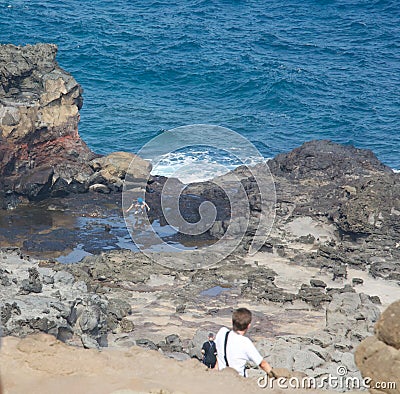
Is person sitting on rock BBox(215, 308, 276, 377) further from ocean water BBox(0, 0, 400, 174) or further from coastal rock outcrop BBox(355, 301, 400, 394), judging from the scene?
ocean water BBox(0, 0, 400, 174)

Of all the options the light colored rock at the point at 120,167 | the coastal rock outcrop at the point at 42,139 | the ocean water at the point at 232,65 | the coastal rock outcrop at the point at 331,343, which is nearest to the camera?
the coastal rock outcrop at the point at 331,343

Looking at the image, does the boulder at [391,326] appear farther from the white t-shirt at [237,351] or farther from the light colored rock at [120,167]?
the light colored rock at [120,167]

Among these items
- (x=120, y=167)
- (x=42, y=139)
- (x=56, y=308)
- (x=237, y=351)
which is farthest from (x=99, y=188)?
(x=237, y=351)

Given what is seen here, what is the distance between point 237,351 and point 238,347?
73mm

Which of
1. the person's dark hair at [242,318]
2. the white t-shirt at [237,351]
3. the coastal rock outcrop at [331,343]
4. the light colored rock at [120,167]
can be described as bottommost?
the light colored rock at [120,167]

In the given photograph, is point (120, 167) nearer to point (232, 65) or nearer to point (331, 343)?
point (331, 343)

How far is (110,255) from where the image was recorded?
67.8 ft

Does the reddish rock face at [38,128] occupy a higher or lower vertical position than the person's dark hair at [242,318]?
lower

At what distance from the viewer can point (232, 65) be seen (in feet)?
145

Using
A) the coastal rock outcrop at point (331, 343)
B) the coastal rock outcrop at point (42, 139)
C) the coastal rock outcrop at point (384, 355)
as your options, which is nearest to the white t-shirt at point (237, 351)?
the coastal rock outcrop at point (384, 355)

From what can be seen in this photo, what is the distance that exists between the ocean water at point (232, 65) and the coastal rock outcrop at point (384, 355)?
2194 cm

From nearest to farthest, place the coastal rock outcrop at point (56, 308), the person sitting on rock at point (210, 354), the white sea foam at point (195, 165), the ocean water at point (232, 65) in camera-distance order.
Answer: the person sitting on rock at point (210, 354) → the coastal rock outcrop at point (56, 308) → the white sea foam at point (195, 165) → the ocean water at point (232, 65)

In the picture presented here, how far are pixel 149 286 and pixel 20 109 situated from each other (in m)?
9.15

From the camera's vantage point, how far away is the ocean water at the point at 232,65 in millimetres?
37844
